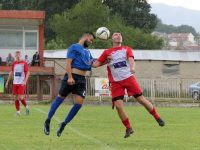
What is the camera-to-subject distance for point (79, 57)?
13469 millimetres

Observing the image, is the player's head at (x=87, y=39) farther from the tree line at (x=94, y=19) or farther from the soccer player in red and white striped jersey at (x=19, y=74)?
the tree line at (x=94, y=19)

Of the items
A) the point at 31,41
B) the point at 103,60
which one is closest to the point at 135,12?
the point at 31,41

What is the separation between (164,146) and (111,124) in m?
6.15

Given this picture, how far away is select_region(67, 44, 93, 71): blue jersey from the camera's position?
44.1ft

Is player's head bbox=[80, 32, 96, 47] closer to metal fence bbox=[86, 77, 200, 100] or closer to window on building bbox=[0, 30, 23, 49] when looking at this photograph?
metal fence bbox=[86, 77, 200, 100]

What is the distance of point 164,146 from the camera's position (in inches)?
474

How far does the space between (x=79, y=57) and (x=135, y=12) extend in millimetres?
75934

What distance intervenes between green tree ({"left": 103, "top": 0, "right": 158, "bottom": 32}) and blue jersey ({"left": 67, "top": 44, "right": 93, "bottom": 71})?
7296cm

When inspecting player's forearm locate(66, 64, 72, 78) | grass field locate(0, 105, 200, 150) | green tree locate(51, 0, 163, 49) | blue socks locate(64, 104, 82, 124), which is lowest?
grass field locate(0, 105, 200, 150)

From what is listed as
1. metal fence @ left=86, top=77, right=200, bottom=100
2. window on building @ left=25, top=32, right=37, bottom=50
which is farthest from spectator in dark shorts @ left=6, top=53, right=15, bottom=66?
metal fence @ left=86, top=77, right=200, bottom=100

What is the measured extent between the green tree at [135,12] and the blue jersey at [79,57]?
239 ft

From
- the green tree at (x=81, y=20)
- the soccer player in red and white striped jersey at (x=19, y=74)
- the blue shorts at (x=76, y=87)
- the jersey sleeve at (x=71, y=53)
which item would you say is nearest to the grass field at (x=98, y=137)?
the blue shorts at (x=76, y=87)

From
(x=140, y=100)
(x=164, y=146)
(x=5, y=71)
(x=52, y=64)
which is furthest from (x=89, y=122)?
(x=52, y=64)

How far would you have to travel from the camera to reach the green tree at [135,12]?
86750 millimetres
